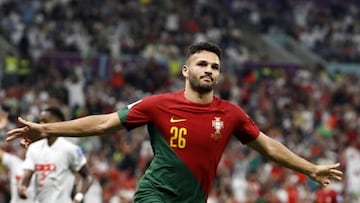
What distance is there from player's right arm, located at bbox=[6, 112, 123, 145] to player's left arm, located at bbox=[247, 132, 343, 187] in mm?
1165

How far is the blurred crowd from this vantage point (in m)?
20.1

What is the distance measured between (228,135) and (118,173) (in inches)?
418

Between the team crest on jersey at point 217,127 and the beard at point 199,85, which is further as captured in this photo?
the team crest on jersey at point 217,127

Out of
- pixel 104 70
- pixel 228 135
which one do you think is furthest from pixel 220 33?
pixel 228 135

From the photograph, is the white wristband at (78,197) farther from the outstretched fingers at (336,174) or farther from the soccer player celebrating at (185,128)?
the outstretched fingers at (336,174)

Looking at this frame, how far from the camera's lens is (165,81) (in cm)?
2569

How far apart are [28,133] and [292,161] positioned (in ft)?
6.94

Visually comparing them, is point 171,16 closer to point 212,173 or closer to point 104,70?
point 104,70

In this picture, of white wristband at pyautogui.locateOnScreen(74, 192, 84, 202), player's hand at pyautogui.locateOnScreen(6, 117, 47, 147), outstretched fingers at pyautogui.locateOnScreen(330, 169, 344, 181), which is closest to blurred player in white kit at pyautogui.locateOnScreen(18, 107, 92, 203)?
white wristband at pyautogui.locateOnScreen(74, 192, 84, 202)

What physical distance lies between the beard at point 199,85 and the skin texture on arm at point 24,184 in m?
3.28

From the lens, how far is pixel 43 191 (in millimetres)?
11648

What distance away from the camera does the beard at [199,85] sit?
8.46m

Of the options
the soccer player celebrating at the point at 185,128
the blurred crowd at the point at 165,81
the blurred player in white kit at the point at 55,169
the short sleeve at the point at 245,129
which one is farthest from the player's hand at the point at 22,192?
the blurred crowd at the point at 165,81

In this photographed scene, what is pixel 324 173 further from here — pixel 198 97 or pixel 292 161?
pixel 198 97
